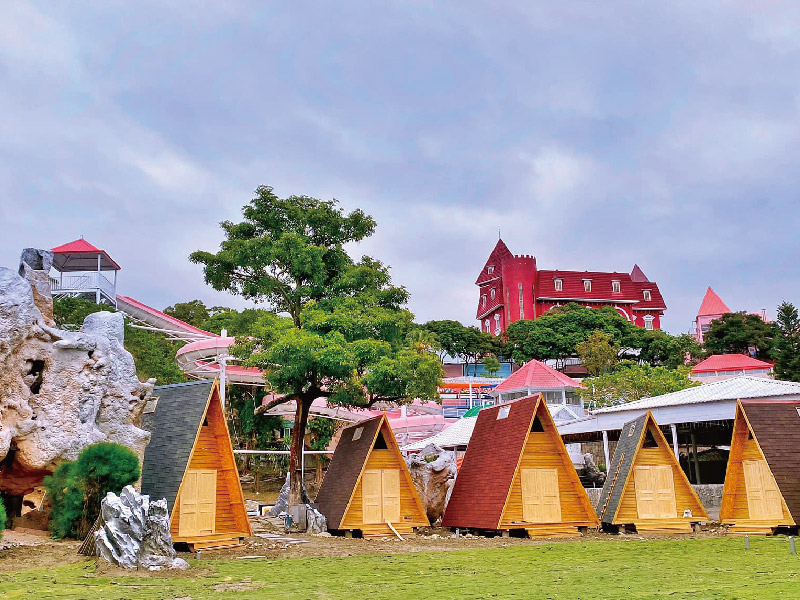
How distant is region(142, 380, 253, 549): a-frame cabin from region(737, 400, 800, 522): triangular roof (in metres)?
13.3

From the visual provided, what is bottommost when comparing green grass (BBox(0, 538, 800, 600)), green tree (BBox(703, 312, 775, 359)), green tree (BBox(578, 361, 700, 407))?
green grass (BBox(0, 538, 800, 600))

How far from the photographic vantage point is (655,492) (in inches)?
795

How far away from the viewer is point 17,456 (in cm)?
1581

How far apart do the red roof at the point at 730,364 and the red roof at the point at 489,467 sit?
45759 mm

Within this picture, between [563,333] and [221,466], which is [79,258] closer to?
[221,466]

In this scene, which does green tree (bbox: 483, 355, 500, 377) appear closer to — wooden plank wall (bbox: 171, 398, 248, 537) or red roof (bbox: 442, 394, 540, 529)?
red roof (bbox: 442, 394, 540, 529)

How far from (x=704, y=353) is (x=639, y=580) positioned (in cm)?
6500

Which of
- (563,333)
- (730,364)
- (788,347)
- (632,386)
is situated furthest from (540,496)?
(563,333)

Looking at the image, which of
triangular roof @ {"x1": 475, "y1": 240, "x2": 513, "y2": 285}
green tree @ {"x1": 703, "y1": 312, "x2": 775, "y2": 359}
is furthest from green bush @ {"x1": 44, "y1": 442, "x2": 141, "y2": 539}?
triangular roof @ {"x1": 475, "y1": 240, "x2": 513, "y2": 285}

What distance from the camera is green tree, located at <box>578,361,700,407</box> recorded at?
39.5 meters

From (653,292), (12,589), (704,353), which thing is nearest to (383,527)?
(12,589)

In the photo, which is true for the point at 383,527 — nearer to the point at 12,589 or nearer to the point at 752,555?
the point at 752,555

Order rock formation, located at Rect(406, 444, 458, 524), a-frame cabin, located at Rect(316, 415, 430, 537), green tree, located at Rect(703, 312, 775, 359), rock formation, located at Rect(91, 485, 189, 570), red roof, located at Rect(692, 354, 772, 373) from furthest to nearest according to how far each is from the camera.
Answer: green tree, located at Rect(703, 312, 775, 359) → red roof, located at Rect(692, 354, 772, 373) → rock formation, located at Rect(406, 444, 458, 524) → a-frame cabin, located at Rect(316, 415, 430, 537) → rock formation, located at Rect(91, 485, 189, 570)

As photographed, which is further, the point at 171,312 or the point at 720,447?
the point at 171,312
